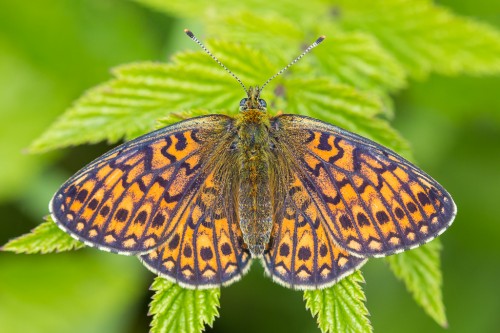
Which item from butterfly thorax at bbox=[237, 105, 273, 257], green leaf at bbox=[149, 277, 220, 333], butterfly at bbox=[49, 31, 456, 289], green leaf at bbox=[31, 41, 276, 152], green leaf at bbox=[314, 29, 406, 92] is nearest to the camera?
green leaf at bbox=[149, 277, 220, 333]

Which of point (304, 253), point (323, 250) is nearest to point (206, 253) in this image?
point (304, 253)

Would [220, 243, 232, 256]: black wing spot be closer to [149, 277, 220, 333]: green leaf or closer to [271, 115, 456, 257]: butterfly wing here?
[149, 277, 220, 333]: green leaf

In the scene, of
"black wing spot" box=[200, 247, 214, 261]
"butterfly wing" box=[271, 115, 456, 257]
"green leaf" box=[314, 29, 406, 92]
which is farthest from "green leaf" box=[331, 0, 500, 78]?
"black wing spot" box=[200, 247, 214, 261]

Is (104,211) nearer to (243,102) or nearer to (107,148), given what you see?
(243,102)

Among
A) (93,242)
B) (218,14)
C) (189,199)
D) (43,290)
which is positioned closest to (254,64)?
(218,14)

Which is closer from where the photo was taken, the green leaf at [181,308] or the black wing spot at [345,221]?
the green leaf at [181,308]

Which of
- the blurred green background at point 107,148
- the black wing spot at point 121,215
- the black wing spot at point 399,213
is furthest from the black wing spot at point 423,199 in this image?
the blurred green background at point 107,148

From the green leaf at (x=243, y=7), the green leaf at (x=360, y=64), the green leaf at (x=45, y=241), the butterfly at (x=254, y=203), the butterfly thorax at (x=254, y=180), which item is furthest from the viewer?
the green leaf at (x=243, y=7)

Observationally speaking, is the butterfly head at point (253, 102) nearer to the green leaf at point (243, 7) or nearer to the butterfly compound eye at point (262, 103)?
the butterfly compound eye at point (262, 103)
